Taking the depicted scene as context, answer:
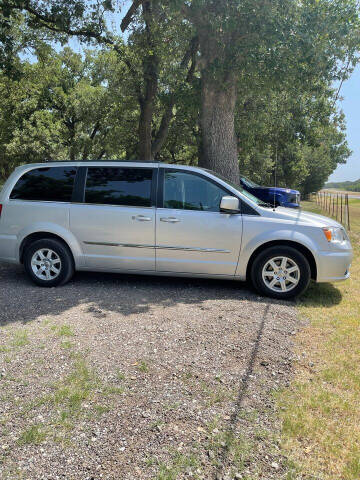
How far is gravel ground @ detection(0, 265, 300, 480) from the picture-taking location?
2330 mm

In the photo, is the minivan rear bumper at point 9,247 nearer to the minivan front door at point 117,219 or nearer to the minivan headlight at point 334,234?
the minivan front door at point 117,219

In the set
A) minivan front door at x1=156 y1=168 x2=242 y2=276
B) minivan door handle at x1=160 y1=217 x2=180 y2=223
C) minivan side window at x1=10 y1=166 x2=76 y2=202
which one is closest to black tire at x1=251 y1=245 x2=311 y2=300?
minivan front door at x1=156 y1=168 x2=242 y2=276

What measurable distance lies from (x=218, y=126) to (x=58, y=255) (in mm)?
5054

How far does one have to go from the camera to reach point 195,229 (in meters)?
5.40

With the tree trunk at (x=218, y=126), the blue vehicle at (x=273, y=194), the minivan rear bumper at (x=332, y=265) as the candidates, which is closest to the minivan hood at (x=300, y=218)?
the minivan rear bumper at (x=332, y=265)

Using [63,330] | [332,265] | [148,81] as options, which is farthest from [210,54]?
[63,330]

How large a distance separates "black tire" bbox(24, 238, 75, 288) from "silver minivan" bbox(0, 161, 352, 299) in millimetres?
15

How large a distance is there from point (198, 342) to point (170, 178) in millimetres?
2620

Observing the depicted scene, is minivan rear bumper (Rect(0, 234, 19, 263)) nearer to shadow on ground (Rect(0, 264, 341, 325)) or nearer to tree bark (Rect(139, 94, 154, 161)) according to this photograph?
shadow on ground (Rect(0, 264, 341, 325))

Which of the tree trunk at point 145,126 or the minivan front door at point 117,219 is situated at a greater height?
the tree trunk at point 145,126

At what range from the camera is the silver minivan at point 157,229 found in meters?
5.31

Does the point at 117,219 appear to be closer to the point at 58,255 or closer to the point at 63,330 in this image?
the point at 58,255

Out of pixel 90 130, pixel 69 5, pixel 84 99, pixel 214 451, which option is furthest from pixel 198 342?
pixel 90 130

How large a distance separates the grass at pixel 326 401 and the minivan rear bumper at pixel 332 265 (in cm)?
58
